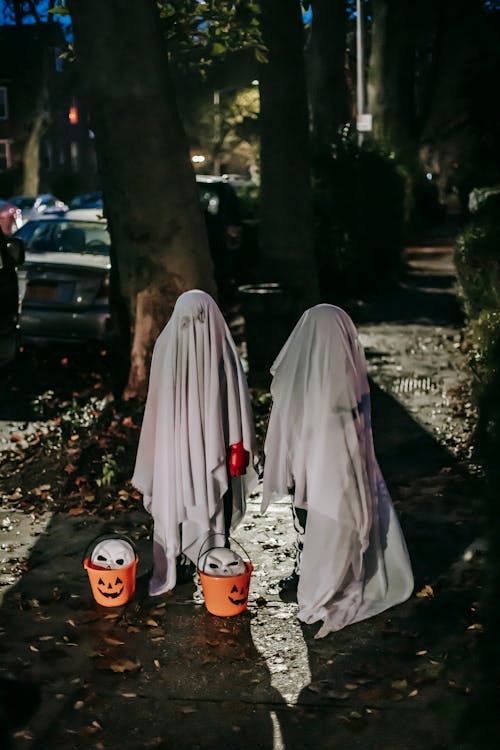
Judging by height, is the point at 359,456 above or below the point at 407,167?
below

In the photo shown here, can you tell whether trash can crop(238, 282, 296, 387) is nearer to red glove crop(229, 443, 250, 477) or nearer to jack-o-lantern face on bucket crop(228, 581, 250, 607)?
red glove crop(229, 443, 250, 477)

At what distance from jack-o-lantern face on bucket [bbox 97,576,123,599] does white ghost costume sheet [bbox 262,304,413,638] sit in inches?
41.4

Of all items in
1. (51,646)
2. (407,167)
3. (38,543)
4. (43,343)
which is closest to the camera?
(51,646)

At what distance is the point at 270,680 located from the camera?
18.4 feet

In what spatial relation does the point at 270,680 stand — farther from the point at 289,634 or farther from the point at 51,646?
the point at 51,646

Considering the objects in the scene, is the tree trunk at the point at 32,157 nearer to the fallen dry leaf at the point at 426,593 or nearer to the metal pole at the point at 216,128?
the metal pole at the point at 216,128

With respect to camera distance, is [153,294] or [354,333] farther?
[153,294]

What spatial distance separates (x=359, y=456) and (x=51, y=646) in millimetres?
2032

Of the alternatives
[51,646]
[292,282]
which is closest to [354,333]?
[51,646]

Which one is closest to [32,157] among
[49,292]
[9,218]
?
[9,218]

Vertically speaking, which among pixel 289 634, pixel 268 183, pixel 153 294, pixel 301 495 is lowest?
pixel 289 634

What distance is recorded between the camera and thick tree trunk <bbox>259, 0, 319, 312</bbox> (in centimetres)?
1386

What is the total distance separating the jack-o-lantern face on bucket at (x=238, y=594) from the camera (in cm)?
628

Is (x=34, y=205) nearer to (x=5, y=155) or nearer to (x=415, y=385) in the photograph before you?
(x=5, y=155)
